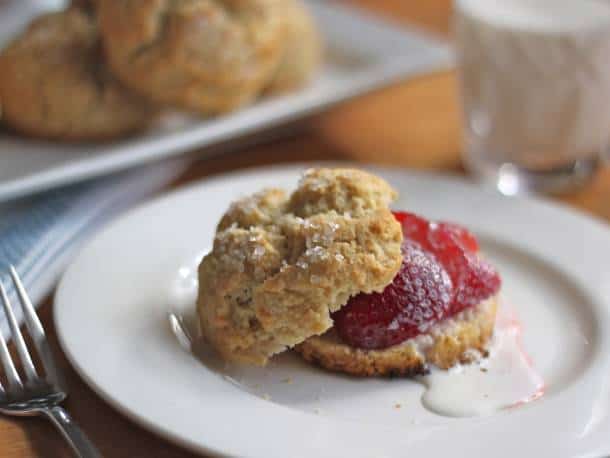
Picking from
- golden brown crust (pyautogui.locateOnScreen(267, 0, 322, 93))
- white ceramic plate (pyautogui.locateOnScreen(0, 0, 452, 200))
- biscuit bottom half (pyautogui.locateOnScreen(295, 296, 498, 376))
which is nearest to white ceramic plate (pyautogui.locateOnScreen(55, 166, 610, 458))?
biscuit bottom half (pyautogui.locateOnScreen(295, 296, 498, 376))

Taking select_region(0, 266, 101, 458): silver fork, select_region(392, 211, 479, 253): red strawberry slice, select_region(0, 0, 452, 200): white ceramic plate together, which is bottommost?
select_region(0, 266, 101, 458): silver fork

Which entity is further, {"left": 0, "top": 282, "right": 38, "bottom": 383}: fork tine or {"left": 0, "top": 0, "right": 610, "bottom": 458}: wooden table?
{"left": 0, "top": 0, "right": 610, "bottom": 458}: wooden table

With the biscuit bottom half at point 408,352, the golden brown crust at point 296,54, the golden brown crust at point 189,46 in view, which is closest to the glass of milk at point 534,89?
the golden brown crust at point 296,54

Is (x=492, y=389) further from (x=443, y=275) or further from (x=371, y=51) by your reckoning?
(x=371, y=51)

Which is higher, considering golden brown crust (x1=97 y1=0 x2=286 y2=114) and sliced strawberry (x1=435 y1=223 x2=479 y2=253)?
golden brown crust (x1=97 y1=0 x2=286 y2=114)

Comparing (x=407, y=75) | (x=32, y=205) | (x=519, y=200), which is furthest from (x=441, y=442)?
(x=407, y=75)

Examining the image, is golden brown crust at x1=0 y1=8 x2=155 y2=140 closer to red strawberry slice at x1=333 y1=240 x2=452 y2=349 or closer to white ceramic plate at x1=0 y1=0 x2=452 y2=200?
white ceramic plate at x1=0 y1=0 x2=452 y2=200

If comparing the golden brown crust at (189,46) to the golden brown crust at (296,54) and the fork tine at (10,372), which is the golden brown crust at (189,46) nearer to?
the golden brown crust at (296,54)
